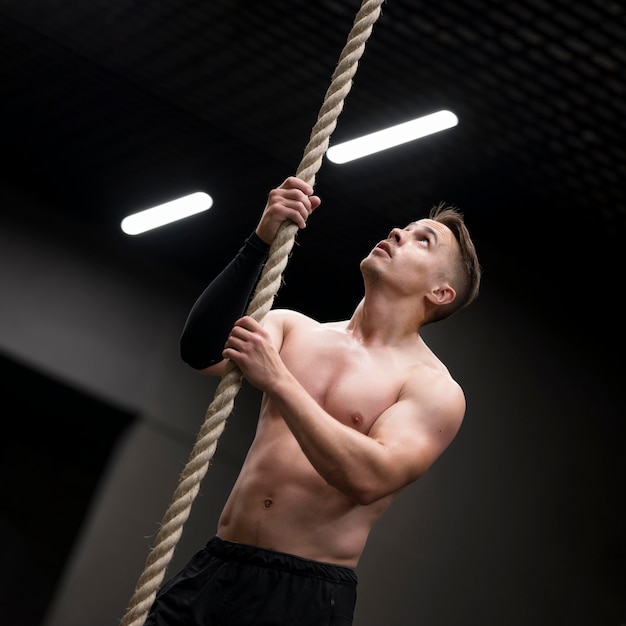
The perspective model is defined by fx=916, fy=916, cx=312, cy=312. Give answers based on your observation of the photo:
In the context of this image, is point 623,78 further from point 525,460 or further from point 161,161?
point 161,161

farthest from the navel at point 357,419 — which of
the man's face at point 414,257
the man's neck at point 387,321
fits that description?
the man's face at point 414,257

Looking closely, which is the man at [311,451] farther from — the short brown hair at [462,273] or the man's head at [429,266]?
the short brown hair at [462,273]

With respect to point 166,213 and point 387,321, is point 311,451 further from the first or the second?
point 166,213

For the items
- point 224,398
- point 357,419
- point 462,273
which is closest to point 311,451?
point 224,398

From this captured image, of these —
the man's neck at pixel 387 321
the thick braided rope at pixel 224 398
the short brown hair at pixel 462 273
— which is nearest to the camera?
the thick braided rope at pixel 224 398

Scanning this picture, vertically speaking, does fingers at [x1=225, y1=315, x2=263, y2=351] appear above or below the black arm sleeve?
below

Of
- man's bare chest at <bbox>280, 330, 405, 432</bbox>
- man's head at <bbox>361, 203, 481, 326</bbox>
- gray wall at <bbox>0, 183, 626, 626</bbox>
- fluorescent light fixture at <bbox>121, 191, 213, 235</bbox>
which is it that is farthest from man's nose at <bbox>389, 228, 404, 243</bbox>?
fluorescent light fixture at <bbox>121, 191, 213, 235</bbox>

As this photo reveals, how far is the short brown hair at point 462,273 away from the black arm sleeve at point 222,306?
452mm

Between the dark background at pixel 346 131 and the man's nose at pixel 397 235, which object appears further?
the dark background at pixel 346 131

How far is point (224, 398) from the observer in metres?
1.36

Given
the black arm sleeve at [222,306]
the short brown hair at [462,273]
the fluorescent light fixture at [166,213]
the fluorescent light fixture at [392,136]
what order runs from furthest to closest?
the fluorescent light fixture at [166,213] → the fluorescent light fixture at [392,136] → the short brown hair at [462,273] → the black arm sleeve at [222,306]

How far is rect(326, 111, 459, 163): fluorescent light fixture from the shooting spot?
145 inches

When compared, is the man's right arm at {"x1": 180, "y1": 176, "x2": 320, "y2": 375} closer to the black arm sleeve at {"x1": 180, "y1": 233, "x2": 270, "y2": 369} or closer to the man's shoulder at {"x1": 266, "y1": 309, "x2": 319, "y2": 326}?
the black arm sleeve at {"x1": 180, "y1": 233, "x2": 270, "y2": 369}

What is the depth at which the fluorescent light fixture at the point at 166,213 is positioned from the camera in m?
4.86
